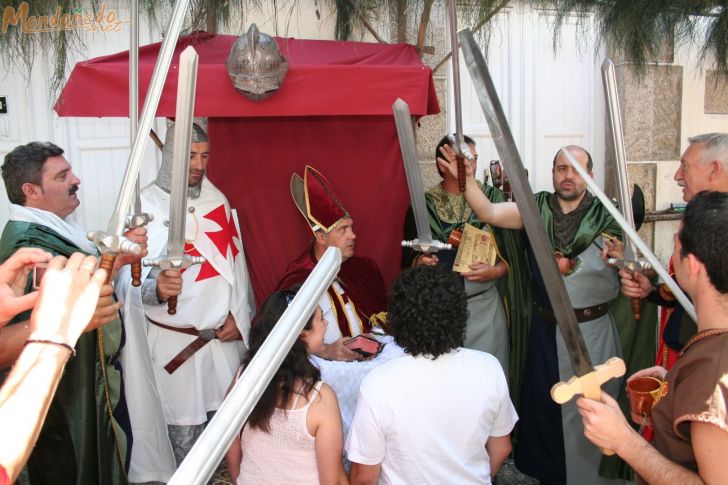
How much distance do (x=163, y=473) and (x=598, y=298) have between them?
207cm

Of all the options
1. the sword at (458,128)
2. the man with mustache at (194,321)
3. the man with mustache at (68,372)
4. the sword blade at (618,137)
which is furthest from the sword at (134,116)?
the sword blade at (618,137)

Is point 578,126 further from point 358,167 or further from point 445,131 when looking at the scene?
point 358,167

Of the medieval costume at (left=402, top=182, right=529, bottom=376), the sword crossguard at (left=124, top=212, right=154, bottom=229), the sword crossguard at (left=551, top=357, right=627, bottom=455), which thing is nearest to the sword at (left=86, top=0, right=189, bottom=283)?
the sword crossguard at (left=124, top=212, right=154, bottom=229)

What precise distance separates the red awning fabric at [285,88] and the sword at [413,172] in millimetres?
341

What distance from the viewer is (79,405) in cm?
236

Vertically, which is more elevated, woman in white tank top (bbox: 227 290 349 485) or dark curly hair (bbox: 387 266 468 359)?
dark curly hair (bbox: 387 266 468 359)

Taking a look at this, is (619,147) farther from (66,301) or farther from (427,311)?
(66,301)

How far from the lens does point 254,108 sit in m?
2.65

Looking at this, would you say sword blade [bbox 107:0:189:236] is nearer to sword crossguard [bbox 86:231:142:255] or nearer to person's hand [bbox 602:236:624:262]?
sword crossguard [bbox 86:231:142:255]

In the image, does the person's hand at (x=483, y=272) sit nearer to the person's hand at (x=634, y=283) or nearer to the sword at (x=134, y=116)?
the person's hand at (x=634, y=283)

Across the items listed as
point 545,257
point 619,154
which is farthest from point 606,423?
point 619,154

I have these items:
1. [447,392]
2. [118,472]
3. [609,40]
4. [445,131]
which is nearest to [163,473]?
[118,472]

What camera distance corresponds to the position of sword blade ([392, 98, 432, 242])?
233 centimetres

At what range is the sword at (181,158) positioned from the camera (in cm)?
168
